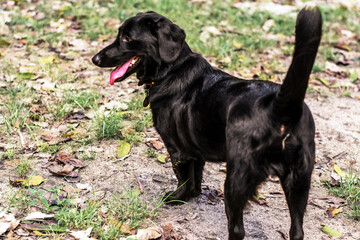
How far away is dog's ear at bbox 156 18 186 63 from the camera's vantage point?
3.01 m

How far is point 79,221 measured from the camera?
2803 mm

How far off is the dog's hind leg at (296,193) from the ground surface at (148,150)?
0.45 meters

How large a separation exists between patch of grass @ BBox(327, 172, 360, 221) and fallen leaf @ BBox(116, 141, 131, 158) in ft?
5.67

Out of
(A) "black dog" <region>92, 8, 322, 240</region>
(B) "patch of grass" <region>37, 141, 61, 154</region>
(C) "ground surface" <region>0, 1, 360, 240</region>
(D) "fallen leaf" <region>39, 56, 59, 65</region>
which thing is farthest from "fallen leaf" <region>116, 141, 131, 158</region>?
(D) "fallen leaf" <region>39, 56, 59, 65</region>

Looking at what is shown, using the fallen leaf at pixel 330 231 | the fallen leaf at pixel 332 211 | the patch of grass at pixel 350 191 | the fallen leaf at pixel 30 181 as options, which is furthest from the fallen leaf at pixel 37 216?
the patch of grass at pixel 350 191

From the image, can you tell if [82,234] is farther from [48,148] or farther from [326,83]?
[326,83]

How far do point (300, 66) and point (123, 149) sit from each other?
2.02 m

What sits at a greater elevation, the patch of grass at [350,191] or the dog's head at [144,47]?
the dog's head at [144,47]

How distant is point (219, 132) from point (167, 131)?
50 centimetres

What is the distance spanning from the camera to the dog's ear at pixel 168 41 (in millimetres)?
3008

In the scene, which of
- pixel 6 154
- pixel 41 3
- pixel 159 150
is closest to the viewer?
pixel 6 154

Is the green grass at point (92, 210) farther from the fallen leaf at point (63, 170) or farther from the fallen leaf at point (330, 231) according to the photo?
the fallen leaf at point (330, 231)

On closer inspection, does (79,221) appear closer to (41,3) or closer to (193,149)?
(193,149)

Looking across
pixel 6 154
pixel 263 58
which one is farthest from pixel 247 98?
pixel 263 58
